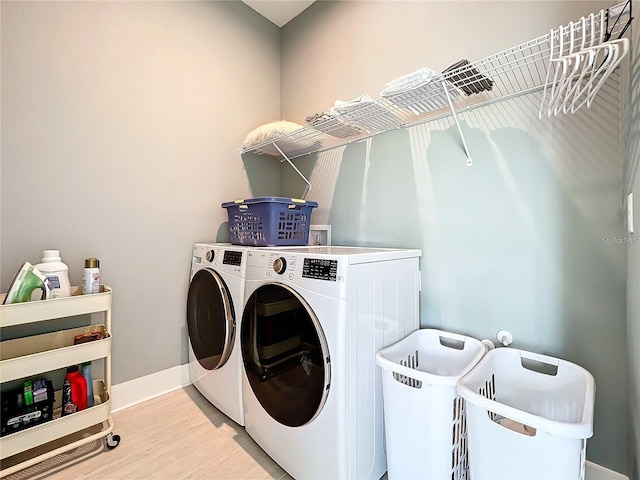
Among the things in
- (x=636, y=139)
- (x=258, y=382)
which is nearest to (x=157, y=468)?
(x=258, y=382)

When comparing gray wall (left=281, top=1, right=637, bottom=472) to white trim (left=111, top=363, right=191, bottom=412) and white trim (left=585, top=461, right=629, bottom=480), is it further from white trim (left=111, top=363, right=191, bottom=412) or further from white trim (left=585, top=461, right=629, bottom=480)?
white trim (left=111, top=363, right=191, bottom=412)

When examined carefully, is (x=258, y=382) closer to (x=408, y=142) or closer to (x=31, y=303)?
(x=31, y=303)

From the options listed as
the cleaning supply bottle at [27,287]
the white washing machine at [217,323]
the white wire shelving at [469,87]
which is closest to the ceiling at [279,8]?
the white wire shelving at [469,87]

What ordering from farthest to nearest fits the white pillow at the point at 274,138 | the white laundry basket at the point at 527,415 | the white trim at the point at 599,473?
the white pillow at the point at 274,138, the white trim at the point at 599,473, the white laundry basket at the point at 527,415

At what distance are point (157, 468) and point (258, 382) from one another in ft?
1.80

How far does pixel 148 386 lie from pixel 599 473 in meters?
2.24

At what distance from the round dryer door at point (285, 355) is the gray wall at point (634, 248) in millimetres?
934

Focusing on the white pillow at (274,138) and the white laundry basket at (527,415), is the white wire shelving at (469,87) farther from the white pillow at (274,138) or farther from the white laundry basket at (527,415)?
the white laundry basket at (527,415)

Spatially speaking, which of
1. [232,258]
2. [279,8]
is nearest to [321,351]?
[232,258]

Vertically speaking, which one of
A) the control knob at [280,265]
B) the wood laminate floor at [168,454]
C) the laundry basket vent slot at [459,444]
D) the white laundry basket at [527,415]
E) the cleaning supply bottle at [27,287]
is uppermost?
the control knob at [280,265]

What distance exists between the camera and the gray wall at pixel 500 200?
1114 millimetres

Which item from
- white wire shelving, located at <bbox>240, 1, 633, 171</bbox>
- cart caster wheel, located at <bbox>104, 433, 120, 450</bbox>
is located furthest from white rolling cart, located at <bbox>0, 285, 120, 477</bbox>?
white wire shelving, located at <bbox>240, 1, 633, 171</bbox>

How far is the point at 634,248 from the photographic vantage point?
89 centimetres

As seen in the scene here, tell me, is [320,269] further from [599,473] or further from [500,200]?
[599,473]
